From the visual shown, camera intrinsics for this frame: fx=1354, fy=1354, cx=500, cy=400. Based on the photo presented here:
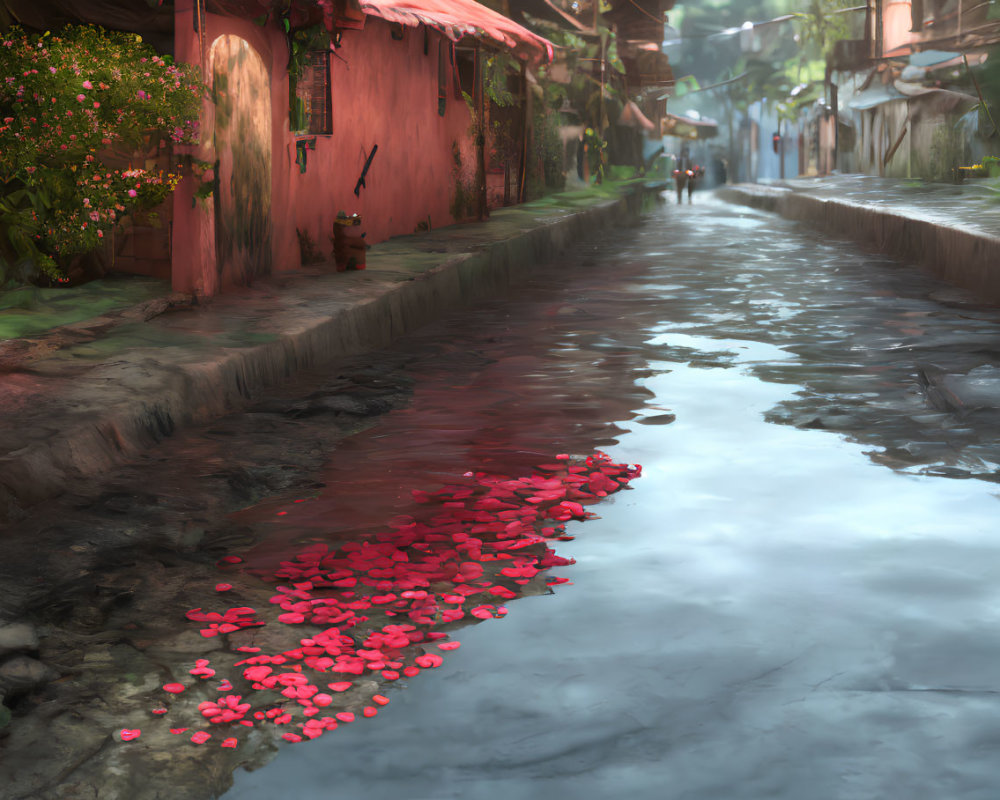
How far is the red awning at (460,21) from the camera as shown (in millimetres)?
13830

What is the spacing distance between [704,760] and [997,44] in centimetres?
2873

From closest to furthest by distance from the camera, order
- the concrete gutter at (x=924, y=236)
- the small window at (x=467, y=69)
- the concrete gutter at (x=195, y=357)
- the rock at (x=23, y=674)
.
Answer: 1. the rock at (x=23, y=674)
2. the concrete gutter at (x=195, y=357)
3. the concrete gutter at (x=924, y=236)
4. the small window at (x=467, y=69)

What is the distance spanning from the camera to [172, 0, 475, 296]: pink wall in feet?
33.3

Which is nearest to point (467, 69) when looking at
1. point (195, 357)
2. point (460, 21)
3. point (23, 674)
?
point (460, 21)

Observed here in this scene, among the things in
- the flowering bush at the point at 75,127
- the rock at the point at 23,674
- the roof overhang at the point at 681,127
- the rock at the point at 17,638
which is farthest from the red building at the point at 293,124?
the roof overhang at the point at 681,127

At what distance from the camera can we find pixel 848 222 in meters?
23.1

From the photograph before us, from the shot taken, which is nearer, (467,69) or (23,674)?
(23,674)

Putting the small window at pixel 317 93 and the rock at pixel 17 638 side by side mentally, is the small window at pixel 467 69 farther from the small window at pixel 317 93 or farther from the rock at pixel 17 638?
the rock at pixel 17 638

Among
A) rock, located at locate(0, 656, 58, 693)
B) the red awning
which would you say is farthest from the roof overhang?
rock, located at locate(0, 656, 58, 693)

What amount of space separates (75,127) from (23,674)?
6630 millimetres

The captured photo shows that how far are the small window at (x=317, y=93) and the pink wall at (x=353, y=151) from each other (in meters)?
0.21

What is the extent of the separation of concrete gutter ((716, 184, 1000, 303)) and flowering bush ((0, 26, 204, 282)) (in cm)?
774

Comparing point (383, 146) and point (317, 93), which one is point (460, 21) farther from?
point (317, 93)

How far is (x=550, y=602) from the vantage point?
167 inches
